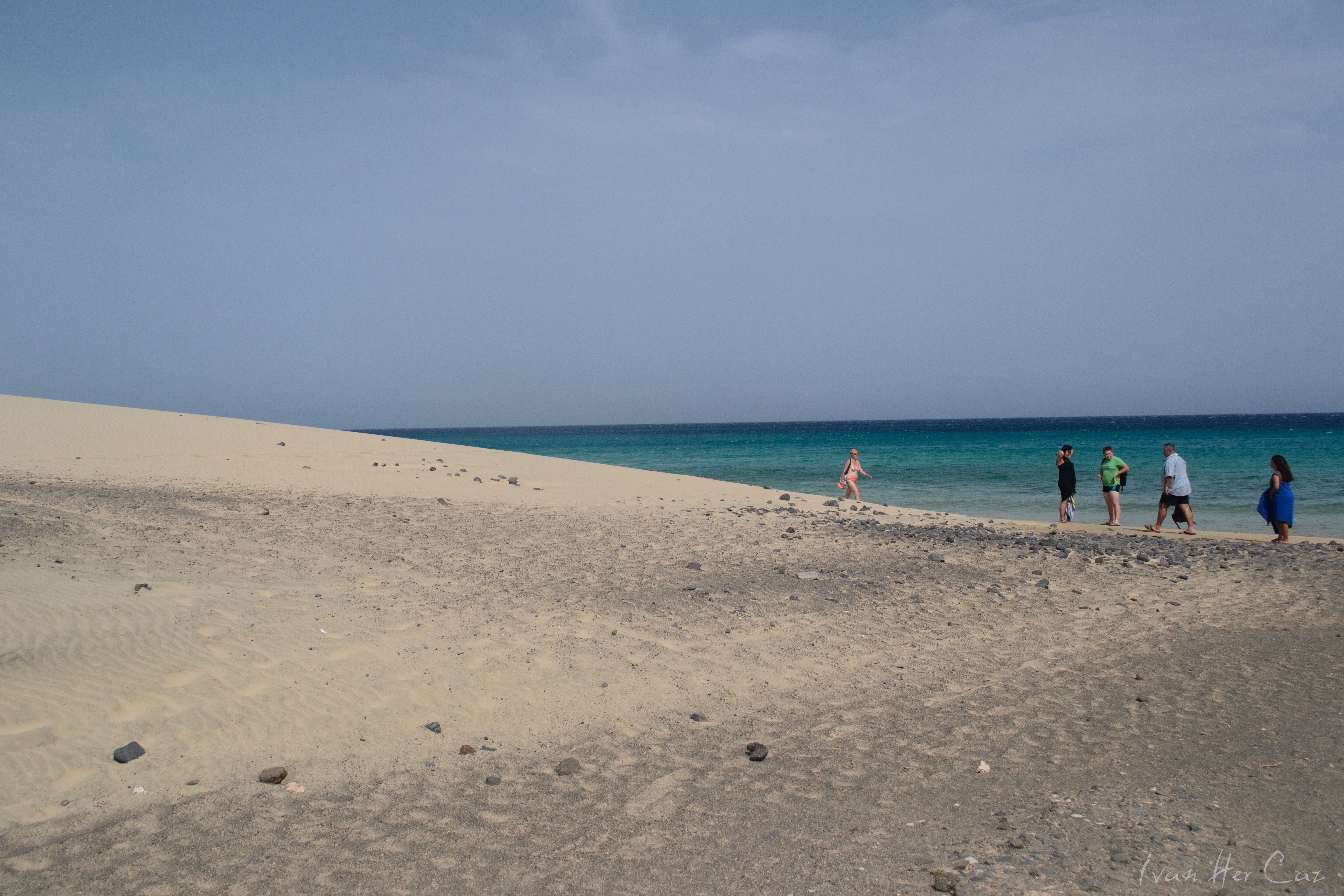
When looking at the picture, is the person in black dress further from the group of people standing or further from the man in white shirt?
the man in white shirt

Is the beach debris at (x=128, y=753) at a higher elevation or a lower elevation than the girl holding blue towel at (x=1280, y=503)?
lower

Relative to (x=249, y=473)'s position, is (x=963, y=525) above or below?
below

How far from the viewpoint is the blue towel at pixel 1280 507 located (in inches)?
527

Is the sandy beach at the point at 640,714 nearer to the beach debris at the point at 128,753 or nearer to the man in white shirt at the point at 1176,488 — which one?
the beach debris at the point at 128,753

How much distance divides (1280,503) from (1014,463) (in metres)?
31.8

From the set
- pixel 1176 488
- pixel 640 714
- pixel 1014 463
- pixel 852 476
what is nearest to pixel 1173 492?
pixel 1176 488

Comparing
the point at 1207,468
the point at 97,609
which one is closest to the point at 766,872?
the point at 97,609

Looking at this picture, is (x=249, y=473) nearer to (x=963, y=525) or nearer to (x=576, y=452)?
(x=963, y=525)

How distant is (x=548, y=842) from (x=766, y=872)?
109 cm

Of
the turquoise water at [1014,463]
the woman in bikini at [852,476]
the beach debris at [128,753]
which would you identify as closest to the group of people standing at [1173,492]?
the turquoise water at [1014,463]

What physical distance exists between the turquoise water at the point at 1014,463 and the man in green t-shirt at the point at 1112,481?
2.34 meters

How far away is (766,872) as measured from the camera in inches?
145

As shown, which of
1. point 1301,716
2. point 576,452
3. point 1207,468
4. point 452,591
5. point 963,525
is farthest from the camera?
point 576,452

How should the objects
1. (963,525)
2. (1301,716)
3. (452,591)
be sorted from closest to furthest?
(1301,716) → (452,591) → (963,525)
